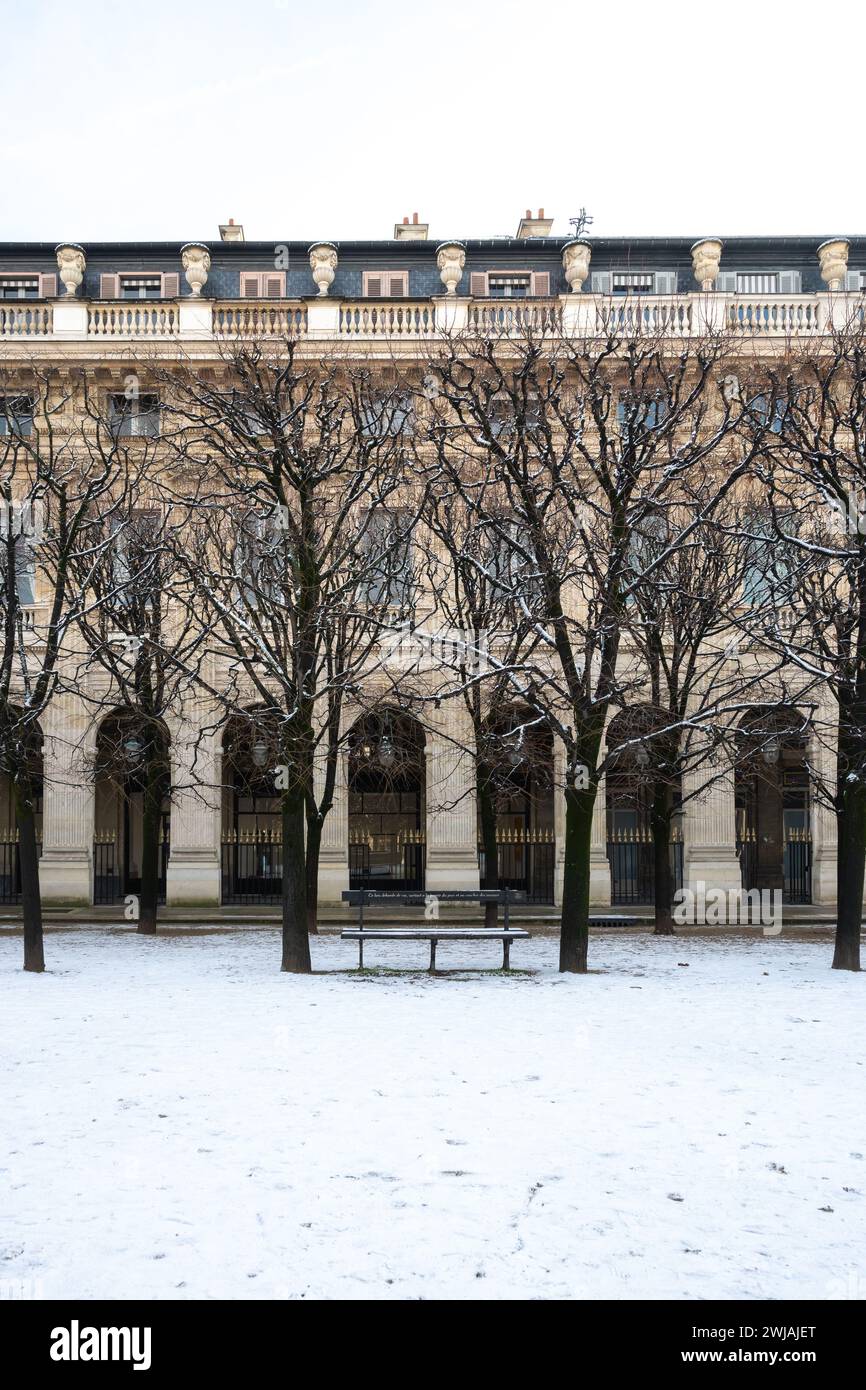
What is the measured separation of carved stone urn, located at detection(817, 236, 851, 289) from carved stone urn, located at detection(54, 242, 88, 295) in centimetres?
1872

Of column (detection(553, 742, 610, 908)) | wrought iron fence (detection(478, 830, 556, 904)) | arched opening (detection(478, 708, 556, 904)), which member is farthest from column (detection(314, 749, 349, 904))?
column (detection(553, 742, 610, 908))

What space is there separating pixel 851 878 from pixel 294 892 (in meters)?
7.87

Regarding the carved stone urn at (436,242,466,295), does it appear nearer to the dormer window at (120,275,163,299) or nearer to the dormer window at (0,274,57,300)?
the dormer window at (120,275,163,299)

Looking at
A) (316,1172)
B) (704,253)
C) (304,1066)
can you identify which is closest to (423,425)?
(704,253)

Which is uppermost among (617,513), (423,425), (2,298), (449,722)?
(2,298)

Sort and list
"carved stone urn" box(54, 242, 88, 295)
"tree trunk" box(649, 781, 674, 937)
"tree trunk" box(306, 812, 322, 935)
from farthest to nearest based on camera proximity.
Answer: "carved stone urn" box(54, 242, 88, 295)
"tree trunk" box(649, 781, 674, 937)
"tree trunk" box(306, 812, 322, 935)

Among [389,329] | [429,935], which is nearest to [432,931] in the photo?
[429,935]

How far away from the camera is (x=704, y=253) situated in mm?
27172

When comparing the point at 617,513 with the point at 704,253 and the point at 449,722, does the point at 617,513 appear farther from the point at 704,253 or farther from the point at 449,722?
the point at 704,253

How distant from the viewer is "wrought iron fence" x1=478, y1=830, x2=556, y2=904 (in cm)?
2825

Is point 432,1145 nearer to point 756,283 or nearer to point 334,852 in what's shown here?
point 334,852

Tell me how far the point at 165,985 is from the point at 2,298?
20757mm

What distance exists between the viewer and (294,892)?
14.8 metres

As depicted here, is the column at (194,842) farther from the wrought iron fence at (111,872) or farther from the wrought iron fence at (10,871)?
the wrought iron fence at (10,871)
